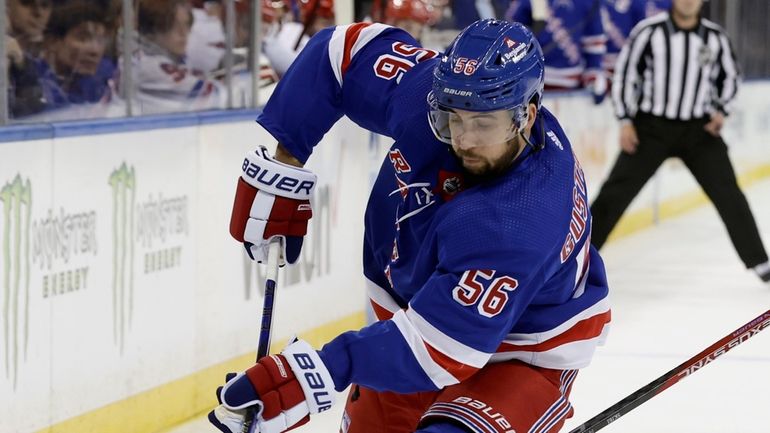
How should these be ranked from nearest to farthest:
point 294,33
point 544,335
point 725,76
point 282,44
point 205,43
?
point 544,335 → point 205,43 → point 282,44 → point 294,33 → point 725,76

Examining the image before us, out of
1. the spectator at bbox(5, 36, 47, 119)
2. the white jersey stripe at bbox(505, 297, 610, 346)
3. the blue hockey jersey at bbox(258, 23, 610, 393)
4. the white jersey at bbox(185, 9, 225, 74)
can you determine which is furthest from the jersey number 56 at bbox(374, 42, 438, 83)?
the white jersey at bbox(185, 9, 225, 74)

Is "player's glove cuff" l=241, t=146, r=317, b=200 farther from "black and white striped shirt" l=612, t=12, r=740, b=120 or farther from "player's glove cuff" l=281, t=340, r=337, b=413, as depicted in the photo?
"black and white striped shirt" l=612, t=12, r=740, b=120

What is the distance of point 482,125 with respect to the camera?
2045mm

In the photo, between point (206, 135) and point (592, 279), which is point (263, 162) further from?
point (206, 135)

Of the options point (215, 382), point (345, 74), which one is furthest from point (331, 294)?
point (345, 74)

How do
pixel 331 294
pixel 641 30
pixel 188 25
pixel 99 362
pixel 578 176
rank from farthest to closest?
1. pixel 641 30
2. pixel 331 294
3. pixel 188 25
4. pixel 99 362
5. pixel 578 176

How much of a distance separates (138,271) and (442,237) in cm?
164

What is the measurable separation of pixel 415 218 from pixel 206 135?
1.73 meters

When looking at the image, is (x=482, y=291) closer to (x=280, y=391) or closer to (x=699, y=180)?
(x=280, y=391)

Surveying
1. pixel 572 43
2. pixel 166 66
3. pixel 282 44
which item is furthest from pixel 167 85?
pixel 572 43

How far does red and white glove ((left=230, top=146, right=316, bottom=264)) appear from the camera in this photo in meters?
2.48

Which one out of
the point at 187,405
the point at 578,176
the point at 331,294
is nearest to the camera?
the point at 578,176

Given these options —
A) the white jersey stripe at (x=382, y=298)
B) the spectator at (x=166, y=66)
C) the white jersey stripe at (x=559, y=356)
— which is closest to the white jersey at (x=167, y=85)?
the spectator at (x=166, y=66)

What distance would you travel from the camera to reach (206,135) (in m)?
3.88
